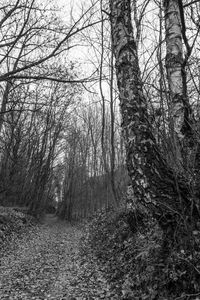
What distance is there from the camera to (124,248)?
195 inches

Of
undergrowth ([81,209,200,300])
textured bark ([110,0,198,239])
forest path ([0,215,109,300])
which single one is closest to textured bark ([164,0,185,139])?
textured bark ([110,0,198,239])


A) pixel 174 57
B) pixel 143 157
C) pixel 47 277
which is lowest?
pixel 47 277

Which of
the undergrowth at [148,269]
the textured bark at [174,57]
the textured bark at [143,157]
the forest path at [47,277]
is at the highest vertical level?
the textured bark at [174,57]

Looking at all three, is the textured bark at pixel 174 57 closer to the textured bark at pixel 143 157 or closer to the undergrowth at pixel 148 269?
the textured bark at pixel 143 157

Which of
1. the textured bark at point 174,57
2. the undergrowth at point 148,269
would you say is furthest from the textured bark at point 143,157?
the textured bark at point 174,57

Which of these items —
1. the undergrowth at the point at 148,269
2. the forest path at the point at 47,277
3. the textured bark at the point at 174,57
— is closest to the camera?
the undergrowth at the point at 148,269

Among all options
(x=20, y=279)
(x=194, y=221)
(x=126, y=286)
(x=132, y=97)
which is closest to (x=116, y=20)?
(x=132, y=97)

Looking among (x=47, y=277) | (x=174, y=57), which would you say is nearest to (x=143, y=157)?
(x=174, y=57)

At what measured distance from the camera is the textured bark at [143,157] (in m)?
2.58

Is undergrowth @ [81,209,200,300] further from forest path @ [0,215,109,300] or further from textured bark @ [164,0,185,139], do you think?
textured bark @ [164,0,185,139]

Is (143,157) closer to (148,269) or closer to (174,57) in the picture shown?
(148,269)

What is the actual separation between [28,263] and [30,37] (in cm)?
600

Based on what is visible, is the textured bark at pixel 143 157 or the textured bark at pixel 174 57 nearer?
the textured bark at pixel 143 157

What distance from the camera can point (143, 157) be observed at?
106 inches
